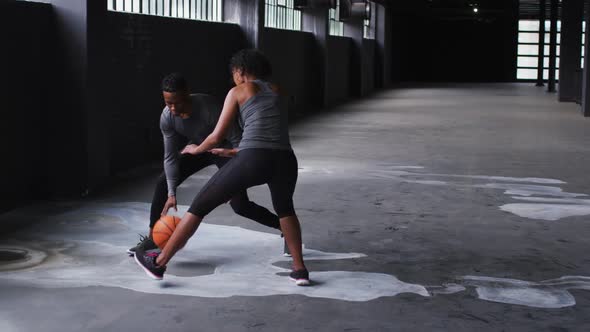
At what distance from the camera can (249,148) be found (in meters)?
6.05

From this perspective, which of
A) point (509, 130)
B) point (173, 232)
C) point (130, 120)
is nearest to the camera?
point (173, 232)

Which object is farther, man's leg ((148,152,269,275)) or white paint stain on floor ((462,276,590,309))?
white paint stain on floor ((462,276,590,309))

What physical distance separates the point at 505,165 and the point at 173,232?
8.29m

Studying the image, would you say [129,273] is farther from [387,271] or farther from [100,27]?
[100,27]

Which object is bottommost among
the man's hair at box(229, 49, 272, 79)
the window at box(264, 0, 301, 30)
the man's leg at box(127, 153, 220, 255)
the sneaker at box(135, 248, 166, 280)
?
the sneaker at box(135, 248, 166, 280)

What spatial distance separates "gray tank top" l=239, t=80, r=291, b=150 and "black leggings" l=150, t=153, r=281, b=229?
1.07 metres

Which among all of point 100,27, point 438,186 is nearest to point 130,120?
point 100,27

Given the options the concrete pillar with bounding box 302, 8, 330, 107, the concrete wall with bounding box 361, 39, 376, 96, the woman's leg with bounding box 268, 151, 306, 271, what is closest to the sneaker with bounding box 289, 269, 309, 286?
the woman's leg with bounding box 268, 151, 306, 271

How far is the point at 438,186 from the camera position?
37.2ft

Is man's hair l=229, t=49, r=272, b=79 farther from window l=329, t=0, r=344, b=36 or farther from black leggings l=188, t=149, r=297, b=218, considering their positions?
window l=329, t=0, r=344, b=36

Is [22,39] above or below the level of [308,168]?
above

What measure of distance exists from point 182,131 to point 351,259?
177 centimetres

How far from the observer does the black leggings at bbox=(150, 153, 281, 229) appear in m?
7.09

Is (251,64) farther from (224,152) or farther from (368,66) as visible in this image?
(368,66)
